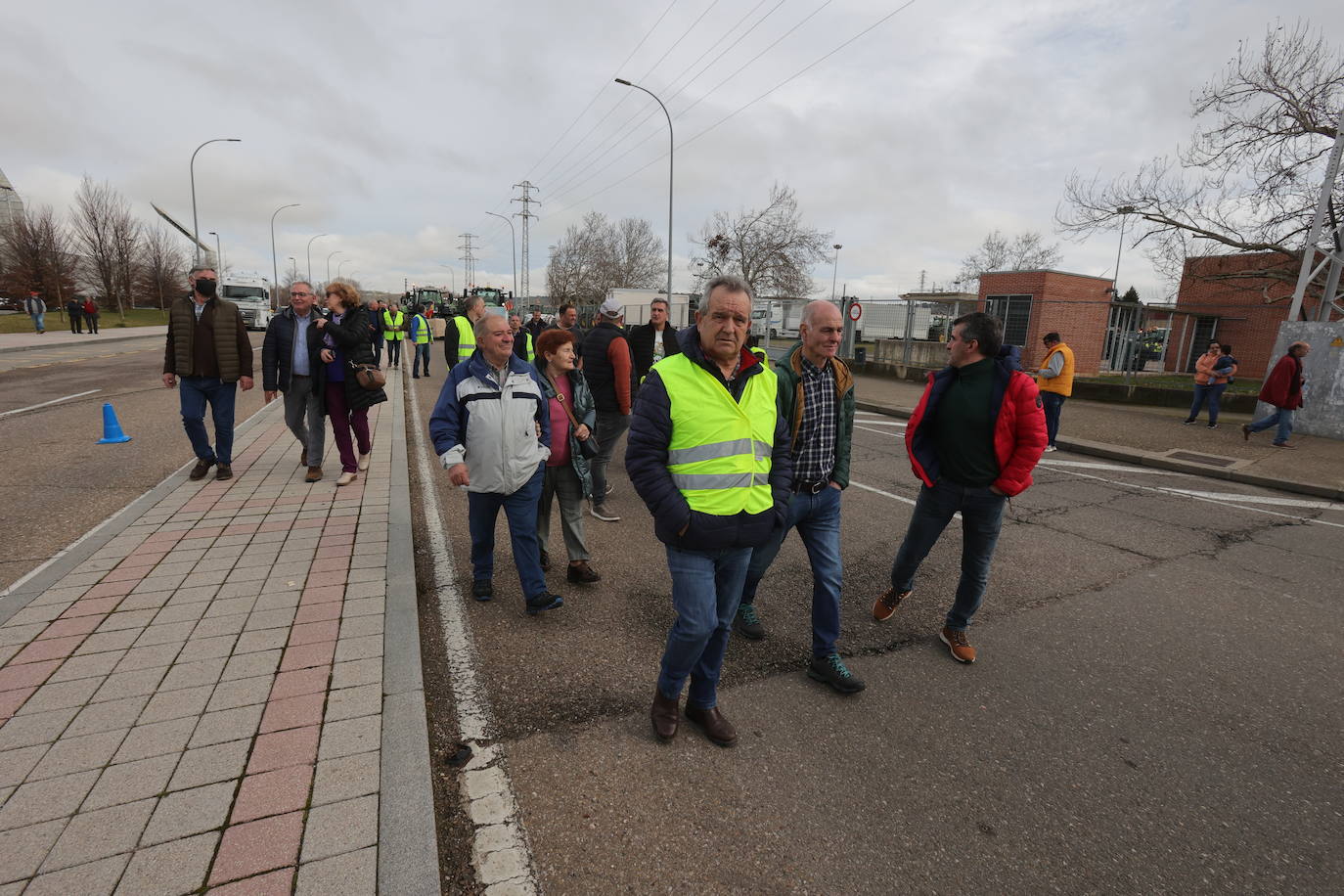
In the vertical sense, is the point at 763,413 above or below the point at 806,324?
below

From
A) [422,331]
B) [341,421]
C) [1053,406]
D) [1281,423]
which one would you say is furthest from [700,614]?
[422,331]

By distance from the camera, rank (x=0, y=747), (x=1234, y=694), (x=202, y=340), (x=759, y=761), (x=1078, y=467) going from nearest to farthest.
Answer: (x=0, y=747), (x=759, y=761), (x=1234, y=694), (x=202, y=340), (x=1078, y=467)

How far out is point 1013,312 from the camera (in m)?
23.2

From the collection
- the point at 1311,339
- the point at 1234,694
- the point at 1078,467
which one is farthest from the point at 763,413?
the point at 1311,339

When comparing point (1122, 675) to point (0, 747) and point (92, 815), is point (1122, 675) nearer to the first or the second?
point (92, 815)

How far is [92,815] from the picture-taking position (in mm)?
2139

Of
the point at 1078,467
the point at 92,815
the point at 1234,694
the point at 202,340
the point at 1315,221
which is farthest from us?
the point at 1315,221

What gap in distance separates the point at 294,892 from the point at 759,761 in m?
1.67

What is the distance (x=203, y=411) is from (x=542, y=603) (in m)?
4.50

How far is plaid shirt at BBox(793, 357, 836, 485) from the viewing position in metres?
3.12

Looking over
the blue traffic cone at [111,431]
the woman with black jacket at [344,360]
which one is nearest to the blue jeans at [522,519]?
the woman with black jacket at [344,360]

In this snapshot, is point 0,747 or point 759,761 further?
point 759,761

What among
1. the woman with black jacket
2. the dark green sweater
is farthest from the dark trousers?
the dark green sweater

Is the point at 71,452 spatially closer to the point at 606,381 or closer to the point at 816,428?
the point at 606,381
